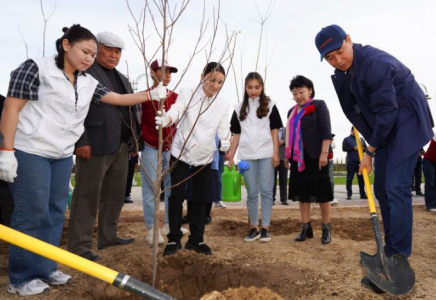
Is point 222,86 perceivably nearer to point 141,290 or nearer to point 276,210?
point 141,290

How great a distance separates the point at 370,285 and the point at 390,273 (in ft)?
0.55

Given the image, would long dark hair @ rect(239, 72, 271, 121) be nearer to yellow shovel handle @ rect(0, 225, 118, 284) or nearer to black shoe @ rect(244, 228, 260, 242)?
black shoe @ rect(244, 228, 260, 242)

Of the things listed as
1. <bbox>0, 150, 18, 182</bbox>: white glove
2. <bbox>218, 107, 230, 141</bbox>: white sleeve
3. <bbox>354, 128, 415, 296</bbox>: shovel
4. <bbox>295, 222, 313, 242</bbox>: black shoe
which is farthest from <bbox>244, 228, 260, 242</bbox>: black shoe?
<bbox>0, 150, 18, 182</bbox>: white glove

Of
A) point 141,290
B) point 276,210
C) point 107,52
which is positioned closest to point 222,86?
point 107,52

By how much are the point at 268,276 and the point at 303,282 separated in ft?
0.88

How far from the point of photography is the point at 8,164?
8.41 ft

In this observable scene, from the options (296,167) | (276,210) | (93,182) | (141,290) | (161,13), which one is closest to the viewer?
(141,290)

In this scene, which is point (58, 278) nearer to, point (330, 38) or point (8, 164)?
point (8, 164)

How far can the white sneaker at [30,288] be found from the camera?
9.18ft

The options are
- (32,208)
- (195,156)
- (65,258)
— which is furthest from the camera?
(195,156)

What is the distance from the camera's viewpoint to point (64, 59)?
2.94 m

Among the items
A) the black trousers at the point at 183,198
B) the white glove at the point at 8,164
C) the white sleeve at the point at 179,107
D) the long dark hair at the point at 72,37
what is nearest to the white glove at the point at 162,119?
the white sleeve at the point at 179,107

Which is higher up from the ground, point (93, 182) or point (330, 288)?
point (93, 182)

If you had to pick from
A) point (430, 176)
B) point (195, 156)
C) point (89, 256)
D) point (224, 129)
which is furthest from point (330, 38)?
point (430, 176)
